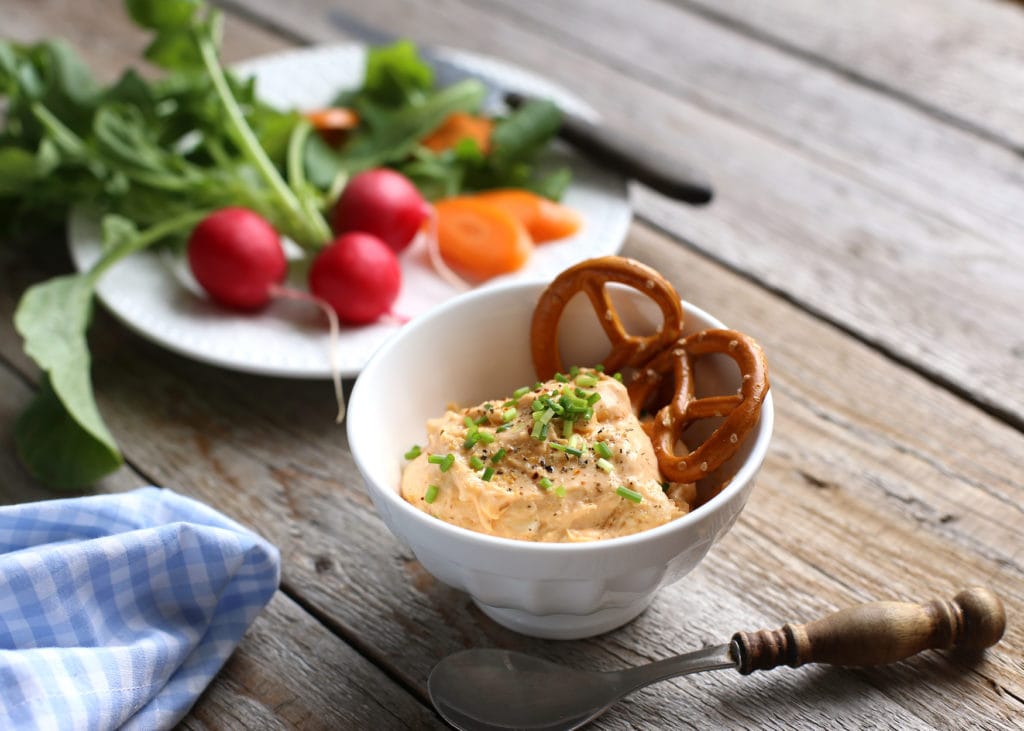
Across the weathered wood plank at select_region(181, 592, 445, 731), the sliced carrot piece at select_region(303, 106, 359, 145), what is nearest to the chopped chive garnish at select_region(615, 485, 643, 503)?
the weathered wood plank at select_region(181, 592, 445, 731)

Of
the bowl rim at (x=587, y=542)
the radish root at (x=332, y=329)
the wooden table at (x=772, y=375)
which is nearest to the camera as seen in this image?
the bowl rim at (x=587, y=542)

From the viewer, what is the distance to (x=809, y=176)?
6.84 ft

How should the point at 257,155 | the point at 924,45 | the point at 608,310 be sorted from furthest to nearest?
the point at 924,45
the point at 257,155
the point at 608,310

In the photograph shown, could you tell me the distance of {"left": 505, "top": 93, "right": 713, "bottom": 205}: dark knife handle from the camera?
192cm

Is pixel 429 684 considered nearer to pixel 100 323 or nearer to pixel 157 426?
pixel 157 426

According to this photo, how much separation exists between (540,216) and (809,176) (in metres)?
0.55

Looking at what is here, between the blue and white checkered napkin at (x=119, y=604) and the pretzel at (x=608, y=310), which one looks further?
the pretzel at (x=608, y=310)

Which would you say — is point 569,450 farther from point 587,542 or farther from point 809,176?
point 809,176

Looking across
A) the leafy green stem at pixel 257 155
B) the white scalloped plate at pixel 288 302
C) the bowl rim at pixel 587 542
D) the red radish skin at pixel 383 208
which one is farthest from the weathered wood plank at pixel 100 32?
the bowl rim at pixel 587 542

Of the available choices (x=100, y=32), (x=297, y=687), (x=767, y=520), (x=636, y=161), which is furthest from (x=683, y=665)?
(x=100, y=32)

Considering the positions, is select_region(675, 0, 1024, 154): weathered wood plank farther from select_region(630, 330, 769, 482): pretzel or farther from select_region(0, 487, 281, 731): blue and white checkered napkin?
select_region(0, 487, 281, 731): blue and white checkered napkin

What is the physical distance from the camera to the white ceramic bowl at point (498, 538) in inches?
41.8

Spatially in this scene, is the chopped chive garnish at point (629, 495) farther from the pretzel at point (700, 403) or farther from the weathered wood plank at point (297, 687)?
the weathered wood plank at point (297, 687)

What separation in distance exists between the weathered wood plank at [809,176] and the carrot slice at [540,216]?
0.18 m
